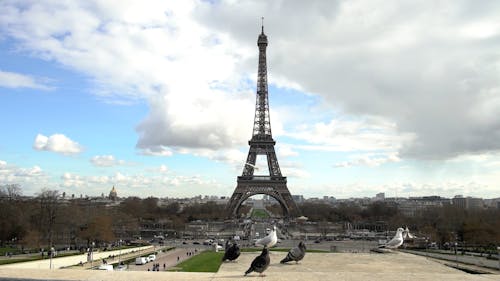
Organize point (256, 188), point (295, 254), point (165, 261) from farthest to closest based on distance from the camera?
point (256, 188) < point (165, 261) < point (295, 254)

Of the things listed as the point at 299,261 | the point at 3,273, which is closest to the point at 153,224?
the point at 299,261

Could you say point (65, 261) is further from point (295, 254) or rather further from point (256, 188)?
point (256, 188)

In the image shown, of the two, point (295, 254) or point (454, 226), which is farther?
point (454, 226)

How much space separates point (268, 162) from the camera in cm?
8694

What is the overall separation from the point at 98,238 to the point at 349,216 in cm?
7669

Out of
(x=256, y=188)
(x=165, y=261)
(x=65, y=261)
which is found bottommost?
(x=165, y=261)

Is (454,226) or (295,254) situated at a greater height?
(295,254)

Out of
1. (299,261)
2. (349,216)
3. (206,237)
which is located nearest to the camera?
(299,261)

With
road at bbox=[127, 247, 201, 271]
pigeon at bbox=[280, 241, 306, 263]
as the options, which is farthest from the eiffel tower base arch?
pigeon at bbox=[280, 241, 306, 263]

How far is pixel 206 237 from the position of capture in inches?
2884

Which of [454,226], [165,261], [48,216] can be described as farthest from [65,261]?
[454,226]

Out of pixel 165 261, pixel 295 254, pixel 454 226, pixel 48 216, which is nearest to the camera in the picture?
pixel 295 254

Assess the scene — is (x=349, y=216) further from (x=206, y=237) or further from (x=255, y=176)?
(x=206, y=237)

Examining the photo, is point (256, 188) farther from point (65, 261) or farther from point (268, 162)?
point (65, 261)
